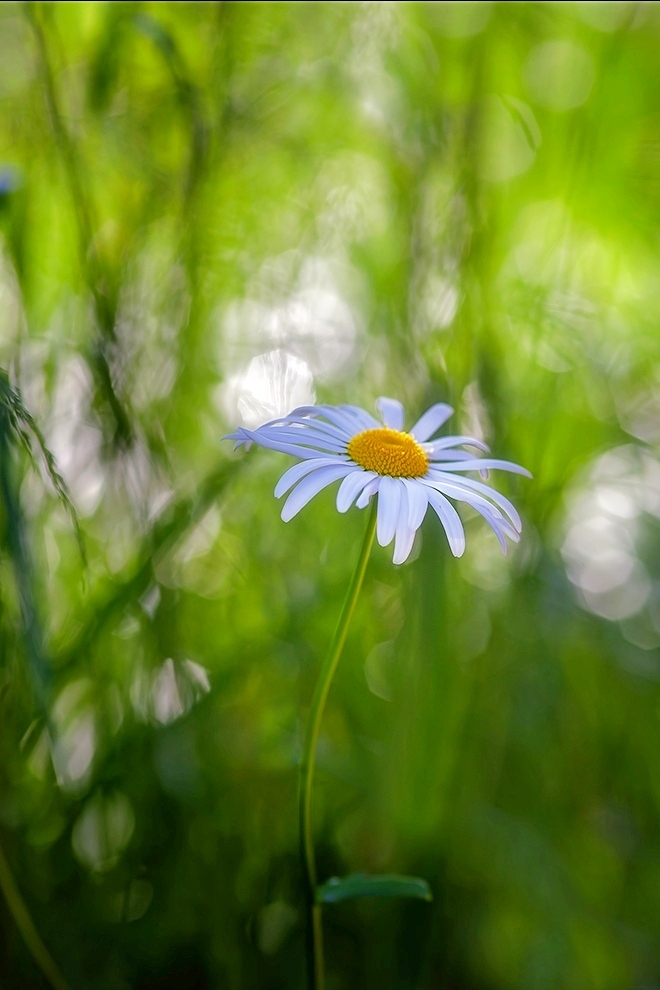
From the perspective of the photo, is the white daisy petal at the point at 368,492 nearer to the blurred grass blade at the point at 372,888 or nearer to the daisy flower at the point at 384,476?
the daisy flower at the point at 384,476

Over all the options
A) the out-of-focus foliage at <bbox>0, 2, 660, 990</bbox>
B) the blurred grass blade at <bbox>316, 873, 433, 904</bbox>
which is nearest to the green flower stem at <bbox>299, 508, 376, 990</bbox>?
the blurred grass blade at <bbox>316, 873, 433, 904</bbox>

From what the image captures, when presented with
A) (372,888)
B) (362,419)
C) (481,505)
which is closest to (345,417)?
(362,419)

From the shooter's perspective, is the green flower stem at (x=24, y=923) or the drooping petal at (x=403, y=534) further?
the green flower stem at (x=24, y=923)

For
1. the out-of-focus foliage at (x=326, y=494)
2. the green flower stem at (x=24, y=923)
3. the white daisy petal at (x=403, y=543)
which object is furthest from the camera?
the out-of-focus foliage at (x=326, y=494)

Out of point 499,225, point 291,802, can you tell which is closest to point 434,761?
point 291,802

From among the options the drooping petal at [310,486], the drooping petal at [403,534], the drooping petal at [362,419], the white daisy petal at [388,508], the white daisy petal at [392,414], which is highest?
the drooping petal at [310,486]

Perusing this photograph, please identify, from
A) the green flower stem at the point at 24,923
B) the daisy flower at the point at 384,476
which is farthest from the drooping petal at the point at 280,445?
the green flower stem at the point at 24,923

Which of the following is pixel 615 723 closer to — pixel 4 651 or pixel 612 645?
pixel 612 645

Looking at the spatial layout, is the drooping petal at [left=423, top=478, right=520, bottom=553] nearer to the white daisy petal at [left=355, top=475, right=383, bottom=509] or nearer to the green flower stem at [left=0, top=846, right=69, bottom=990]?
the white daisy petal at [left=355, top=475, right=383, bottom=509]
